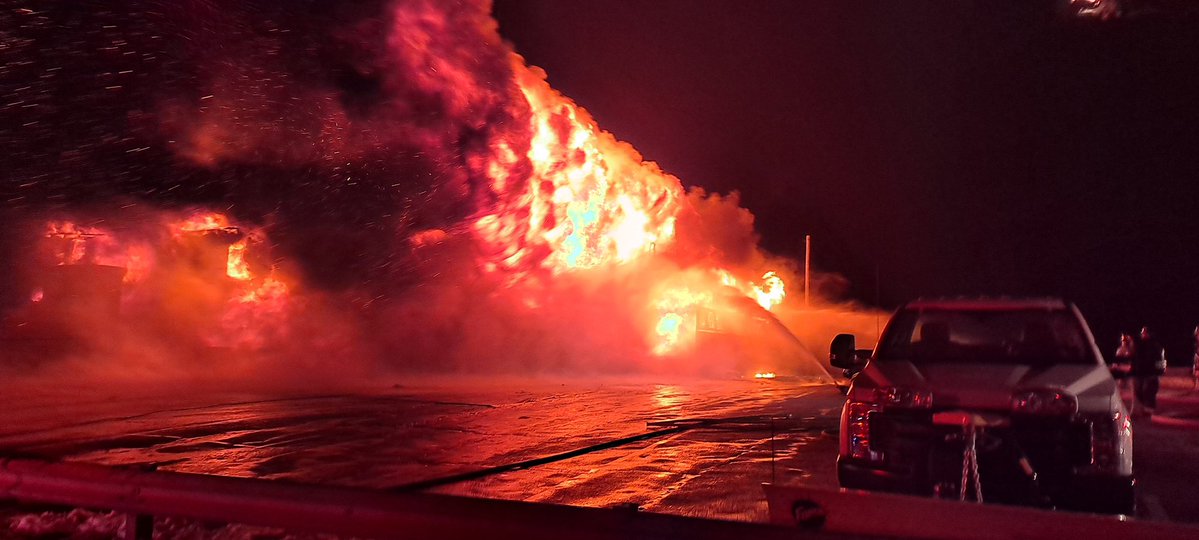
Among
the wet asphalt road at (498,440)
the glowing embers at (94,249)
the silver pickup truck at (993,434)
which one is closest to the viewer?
the silver pickup truck at (993,434)

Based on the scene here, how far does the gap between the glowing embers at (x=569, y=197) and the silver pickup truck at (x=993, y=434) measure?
46.4 ft

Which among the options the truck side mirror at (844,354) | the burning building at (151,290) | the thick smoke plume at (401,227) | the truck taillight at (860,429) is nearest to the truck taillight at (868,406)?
the truck taillight at (860,429)

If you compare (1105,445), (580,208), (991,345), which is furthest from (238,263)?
(1105,445)

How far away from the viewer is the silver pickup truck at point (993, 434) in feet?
15.0

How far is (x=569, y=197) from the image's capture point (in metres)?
20.2

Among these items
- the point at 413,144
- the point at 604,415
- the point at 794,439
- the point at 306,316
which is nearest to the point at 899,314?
the point at 794,439

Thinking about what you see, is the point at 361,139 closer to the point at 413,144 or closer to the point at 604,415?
the point at 413,144

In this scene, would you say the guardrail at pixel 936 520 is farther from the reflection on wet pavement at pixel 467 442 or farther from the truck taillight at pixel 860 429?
the reflection on wet pavement at pixel 467 442

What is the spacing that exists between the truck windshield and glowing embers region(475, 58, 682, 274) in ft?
42.8

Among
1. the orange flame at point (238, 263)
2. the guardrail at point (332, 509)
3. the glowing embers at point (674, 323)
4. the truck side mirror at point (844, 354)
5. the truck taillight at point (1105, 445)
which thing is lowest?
the guardrail at point (332, 509)

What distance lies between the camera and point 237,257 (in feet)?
83.0

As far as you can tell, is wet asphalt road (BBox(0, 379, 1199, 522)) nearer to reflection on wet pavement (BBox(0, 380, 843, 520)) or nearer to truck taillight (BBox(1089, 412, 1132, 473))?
reflection on wet pavement (BBox(0, 380, 843, 520))

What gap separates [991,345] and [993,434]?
6.34 ft

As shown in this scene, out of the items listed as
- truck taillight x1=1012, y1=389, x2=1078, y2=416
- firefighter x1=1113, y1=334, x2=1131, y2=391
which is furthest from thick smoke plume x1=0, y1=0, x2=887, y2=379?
truck taillight x1=1012, y1=389, x2=1078, y2=416
